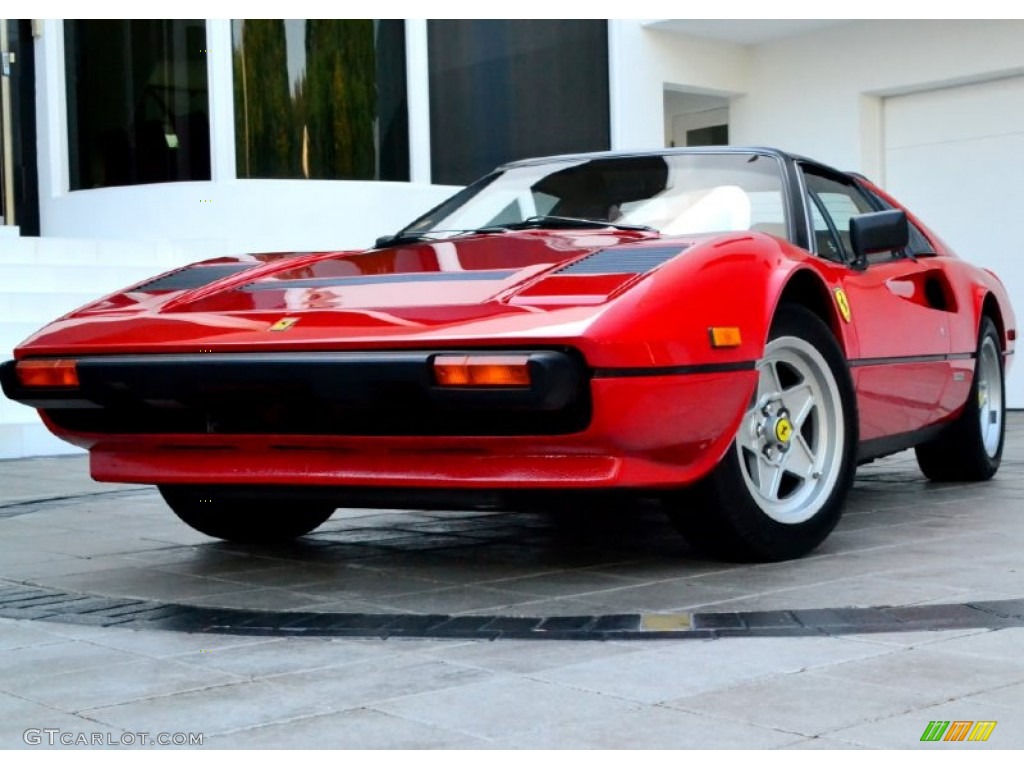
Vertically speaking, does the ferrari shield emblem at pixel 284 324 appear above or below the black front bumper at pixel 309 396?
above

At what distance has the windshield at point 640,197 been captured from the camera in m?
4.45

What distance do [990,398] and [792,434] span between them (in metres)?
2.36

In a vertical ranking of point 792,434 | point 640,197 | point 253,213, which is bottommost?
point 792,434

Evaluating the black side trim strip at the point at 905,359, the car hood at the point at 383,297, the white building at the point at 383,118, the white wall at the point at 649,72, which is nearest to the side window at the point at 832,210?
the black side trim strip at the point at 905,359

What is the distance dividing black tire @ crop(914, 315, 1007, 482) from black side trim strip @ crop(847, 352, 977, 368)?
0.31 meters

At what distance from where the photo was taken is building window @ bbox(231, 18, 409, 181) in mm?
11445

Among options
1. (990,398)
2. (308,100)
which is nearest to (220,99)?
(308,100)

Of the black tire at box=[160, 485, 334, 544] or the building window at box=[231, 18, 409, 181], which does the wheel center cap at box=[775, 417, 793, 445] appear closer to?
the black tire at box=[160, 485, 334, 544]

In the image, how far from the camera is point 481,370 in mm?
3361

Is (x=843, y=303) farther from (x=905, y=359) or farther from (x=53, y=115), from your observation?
(x=53, y=115)

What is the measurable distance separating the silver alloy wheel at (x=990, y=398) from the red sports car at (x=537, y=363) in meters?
1.25

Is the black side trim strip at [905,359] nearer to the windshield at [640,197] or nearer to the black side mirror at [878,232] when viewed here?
the black side mirror at [878,232]

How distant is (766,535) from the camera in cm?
396

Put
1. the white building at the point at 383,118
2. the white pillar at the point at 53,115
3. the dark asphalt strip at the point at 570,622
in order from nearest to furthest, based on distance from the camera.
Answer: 1. the dark asphalt strip at the point at 570,622
2. the white building at the point at 383,118
3. the white pillar at the point at 53,115
